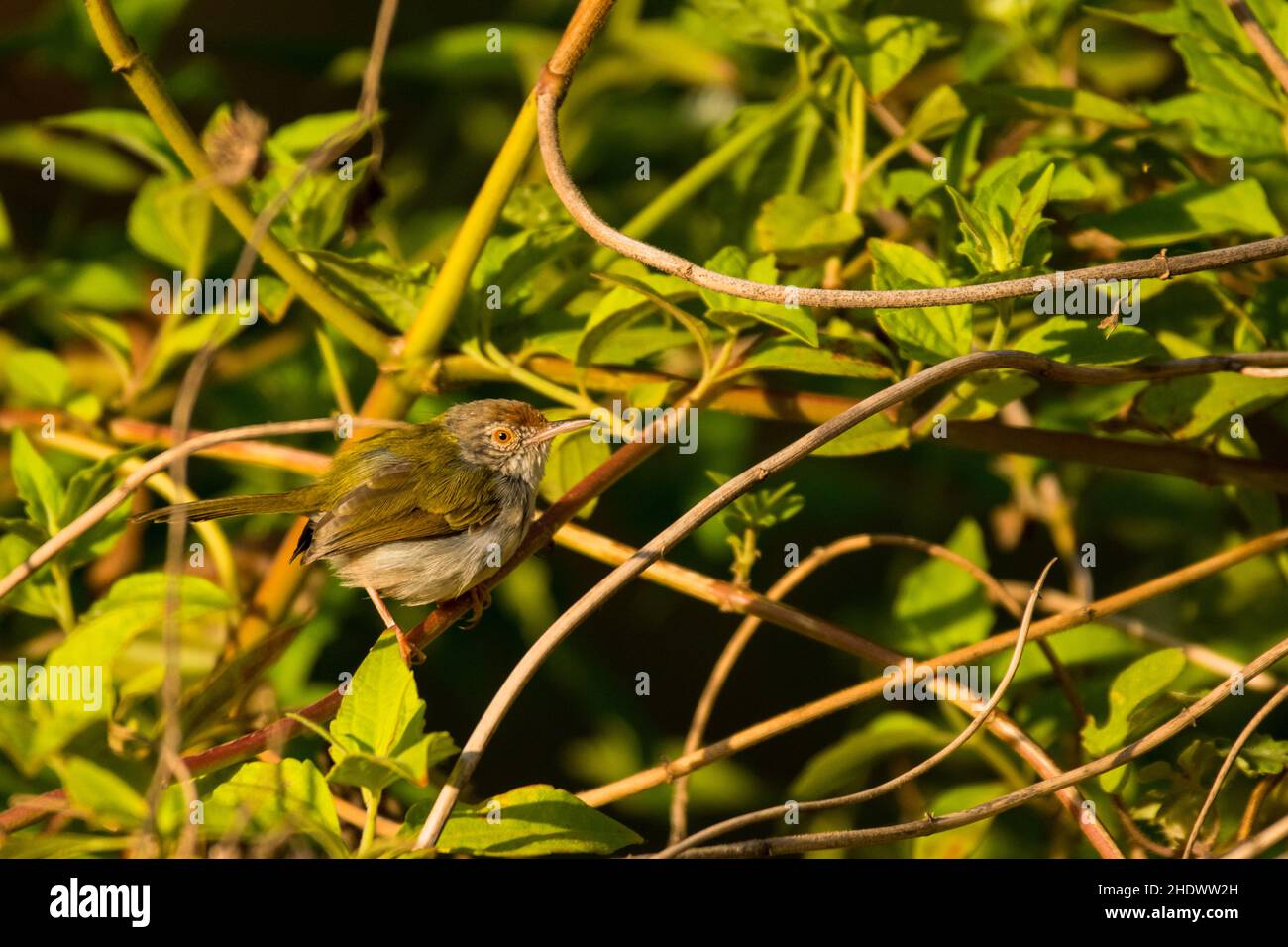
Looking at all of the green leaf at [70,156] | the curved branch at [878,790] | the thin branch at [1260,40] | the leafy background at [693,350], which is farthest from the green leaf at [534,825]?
the green leaf at [70,156]

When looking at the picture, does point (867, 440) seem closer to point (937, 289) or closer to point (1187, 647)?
point (937, 289)

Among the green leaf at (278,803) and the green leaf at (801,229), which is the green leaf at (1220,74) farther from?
the green leaf at (278,803)

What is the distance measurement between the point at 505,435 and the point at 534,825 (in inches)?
55.9

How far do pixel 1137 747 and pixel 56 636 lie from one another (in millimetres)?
2617

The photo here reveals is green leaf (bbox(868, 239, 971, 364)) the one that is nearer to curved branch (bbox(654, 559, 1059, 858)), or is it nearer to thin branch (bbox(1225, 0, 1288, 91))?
curved branch (bbox(654, 559, 1059, 858))

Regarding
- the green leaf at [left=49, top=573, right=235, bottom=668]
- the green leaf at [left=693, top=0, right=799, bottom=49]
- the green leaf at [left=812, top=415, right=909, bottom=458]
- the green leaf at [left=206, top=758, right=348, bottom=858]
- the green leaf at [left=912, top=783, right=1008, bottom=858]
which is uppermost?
the green leaf at [left=693, top=0, right=799, bottom=49]

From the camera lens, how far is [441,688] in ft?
13.7

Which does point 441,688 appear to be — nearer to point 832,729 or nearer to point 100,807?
point 832,729

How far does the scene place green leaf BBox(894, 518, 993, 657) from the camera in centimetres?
306

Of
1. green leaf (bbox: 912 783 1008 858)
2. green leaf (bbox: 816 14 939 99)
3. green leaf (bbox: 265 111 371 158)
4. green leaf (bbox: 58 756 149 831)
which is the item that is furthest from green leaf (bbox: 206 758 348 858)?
green leaf (bbox: 816 14 939 99)

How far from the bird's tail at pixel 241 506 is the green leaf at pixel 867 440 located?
1.35 meters

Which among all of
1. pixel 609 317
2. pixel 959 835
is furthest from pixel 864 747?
pixel 609 317

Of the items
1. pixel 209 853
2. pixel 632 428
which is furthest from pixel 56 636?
pixel 632 428

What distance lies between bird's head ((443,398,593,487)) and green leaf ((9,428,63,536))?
39.8 inches
